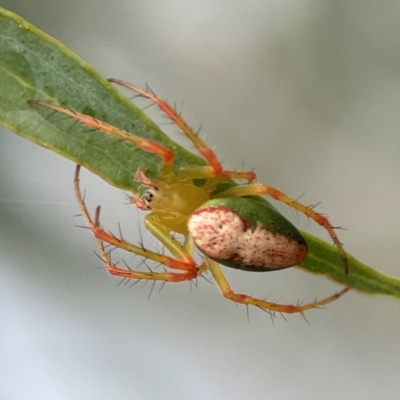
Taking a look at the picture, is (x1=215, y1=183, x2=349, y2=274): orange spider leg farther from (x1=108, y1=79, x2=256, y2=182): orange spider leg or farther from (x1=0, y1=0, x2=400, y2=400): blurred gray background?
(x1=0, y1=0, x2=400, y2=400): blurred gray background

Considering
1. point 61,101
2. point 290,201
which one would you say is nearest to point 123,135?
point 61,101

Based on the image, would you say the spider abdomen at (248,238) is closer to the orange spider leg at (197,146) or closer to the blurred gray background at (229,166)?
the orange spider leg at (197,146)

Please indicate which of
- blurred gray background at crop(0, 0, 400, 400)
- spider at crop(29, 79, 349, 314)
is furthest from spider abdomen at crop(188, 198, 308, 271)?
blurred gray background at crop(0, 0, 400, 400)

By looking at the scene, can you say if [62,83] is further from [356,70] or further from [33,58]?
[356,70]

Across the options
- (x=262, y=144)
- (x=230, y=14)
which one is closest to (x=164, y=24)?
(x=230, y=14)

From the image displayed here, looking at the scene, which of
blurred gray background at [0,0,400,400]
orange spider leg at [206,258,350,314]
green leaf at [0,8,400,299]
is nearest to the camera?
green leaf at [0,8,400,299]

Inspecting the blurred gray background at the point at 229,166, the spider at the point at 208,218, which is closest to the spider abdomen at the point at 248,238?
the spider at the point at 208,218
